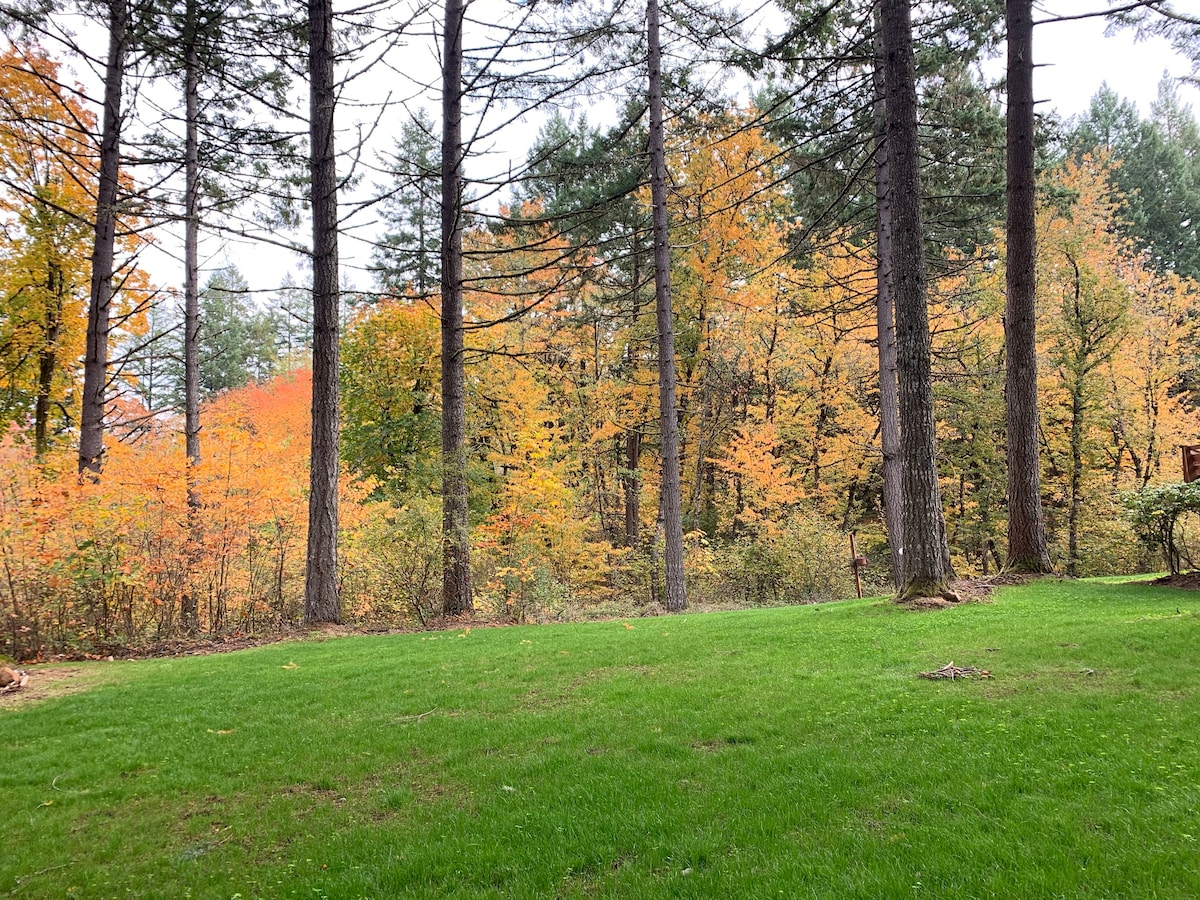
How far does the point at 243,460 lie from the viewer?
1183cm

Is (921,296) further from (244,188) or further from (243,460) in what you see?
(244,188)

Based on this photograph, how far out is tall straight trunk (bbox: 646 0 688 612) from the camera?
12.6m

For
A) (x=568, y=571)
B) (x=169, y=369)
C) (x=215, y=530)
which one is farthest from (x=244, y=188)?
(x=169, y=369)

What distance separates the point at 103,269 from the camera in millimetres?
11438

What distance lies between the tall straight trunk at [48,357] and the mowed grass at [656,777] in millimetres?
11765

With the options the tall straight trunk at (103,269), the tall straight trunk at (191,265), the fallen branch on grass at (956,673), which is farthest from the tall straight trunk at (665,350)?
the tall straight trunk at (103,269)

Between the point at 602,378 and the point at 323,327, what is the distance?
11983mm

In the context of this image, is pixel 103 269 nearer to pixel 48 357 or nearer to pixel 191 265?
pixel 191 265

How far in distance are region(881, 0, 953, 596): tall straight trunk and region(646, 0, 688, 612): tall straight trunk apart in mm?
4777

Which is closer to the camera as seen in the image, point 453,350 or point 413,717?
point 413,717

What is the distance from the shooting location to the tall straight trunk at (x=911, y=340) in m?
8.37

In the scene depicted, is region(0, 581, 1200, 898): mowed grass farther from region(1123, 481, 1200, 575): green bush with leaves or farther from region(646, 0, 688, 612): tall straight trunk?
region(646, 0, 688, 612): tall straight trunk

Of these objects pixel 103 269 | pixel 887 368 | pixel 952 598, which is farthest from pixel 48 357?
pixel 952 598

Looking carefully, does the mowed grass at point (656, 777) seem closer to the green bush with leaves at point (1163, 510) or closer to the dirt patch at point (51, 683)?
the dirt patch at point (51, 683)
